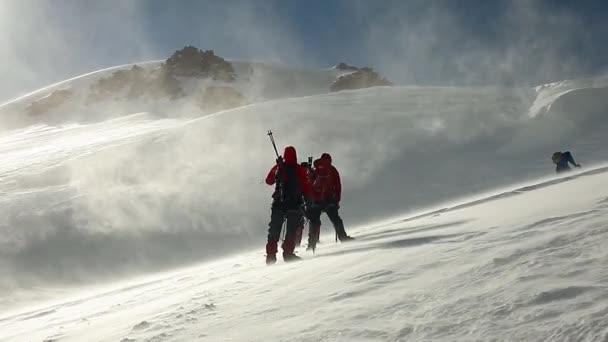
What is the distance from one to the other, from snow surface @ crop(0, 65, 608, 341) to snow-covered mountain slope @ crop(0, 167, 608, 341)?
0.02 m

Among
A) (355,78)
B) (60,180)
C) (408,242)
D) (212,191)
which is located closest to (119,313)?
(408,242)

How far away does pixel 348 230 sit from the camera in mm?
13242

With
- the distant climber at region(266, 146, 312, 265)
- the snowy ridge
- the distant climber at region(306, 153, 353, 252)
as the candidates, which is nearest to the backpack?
the distant climber at region(266, 146, 312, 265)

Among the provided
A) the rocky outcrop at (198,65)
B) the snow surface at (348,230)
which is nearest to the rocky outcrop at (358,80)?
the rocky outcrop at (198,65)

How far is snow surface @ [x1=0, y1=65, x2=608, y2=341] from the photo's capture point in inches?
109

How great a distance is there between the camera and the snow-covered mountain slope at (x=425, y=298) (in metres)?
2.35

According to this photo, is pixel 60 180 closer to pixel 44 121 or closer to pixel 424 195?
pixel 424 195

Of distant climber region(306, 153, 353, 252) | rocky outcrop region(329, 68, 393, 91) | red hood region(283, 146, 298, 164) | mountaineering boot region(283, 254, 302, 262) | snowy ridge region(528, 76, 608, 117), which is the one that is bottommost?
mountaineering boot region(283, 254, 302, 262)

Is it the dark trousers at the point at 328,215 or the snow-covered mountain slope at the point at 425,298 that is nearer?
the snow-covered mountain slope at the point at 425,298

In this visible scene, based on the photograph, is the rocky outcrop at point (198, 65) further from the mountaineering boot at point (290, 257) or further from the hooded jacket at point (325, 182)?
the mountaineering boot at point (290, 257)

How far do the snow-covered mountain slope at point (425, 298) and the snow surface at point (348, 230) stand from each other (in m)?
0.02

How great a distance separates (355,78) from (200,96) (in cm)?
2659

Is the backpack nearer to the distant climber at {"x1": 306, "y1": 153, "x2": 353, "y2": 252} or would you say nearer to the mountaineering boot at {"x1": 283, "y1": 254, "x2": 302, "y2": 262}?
the mountaineering boot at {"x1": 283, "y1": 254, "x2": 302, "y2": 262}

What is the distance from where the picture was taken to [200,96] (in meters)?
85.4
